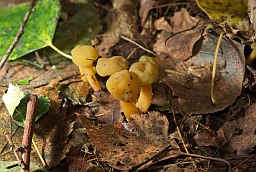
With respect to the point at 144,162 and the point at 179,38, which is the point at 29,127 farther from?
the point at 179,38

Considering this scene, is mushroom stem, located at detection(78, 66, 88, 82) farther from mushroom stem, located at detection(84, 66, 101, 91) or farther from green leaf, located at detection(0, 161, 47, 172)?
green leaf, located at detection(0, 161, 47, 172)

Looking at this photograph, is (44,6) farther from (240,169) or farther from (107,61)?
(240,169)

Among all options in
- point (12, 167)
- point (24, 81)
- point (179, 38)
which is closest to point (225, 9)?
point (179, 38)

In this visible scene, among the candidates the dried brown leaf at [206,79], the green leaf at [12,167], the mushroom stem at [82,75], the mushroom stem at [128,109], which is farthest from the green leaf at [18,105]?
the dried brown leaf at [206,79]

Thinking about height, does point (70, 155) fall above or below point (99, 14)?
below

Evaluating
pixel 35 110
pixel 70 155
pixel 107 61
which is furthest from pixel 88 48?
pixel 70 155

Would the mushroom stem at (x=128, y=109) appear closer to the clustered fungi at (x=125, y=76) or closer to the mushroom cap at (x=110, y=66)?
the clustered fungi at (x=125, y=76)
